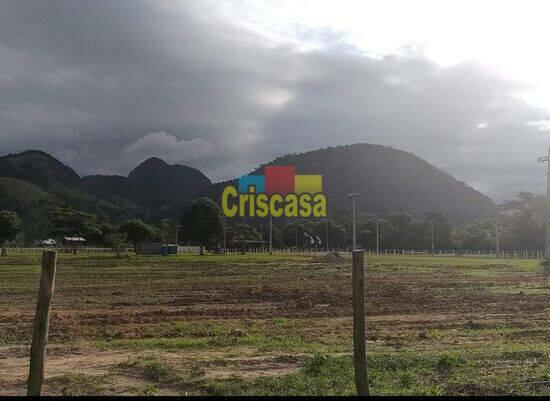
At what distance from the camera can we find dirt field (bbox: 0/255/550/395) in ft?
29.2

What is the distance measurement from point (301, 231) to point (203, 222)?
36312 mm

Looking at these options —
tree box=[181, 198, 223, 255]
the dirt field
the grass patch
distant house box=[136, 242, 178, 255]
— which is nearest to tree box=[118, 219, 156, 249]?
distant house box=[136, 242, 178, 255]

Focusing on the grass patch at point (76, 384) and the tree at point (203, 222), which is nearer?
the grass patch at point (76, 384)

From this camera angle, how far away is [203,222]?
4267 inches

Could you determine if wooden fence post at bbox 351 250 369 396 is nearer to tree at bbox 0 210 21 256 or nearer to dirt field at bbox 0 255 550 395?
dirt field at bbox 0 255 550 395

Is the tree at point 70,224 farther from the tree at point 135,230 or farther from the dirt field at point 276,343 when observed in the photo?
the dirt field at point 276,343

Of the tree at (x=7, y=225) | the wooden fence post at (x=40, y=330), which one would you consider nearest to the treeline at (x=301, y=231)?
the tree at (x=7, y=225)

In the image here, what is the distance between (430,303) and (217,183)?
175m

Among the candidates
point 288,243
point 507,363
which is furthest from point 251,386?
point 288,243

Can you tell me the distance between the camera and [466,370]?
972 centimetres

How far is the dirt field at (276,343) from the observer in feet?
29.2

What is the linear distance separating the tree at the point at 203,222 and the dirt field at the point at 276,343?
82.7 metres

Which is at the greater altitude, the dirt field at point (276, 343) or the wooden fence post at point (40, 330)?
the wooden fence post at point (40, 330)

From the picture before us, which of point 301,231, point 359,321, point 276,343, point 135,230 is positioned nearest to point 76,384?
point 359,321
